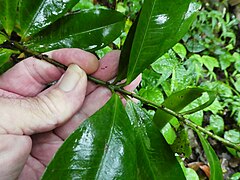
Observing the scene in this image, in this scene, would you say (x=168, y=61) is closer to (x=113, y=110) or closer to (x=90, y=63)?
(x=90, y=63)

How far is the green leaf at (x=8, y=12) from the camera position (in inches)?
28.1

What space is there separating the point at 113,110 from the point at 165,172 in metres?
0.15

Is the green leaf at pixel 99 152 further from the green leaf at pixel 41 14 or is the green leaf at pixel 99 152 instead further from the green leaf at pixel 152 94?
the green leaf at pixel 152 94

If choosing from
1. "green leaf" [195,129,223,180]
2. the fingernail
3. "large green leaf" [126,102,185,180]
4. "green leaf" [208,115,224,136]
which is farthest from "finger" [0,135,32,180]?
"green leaf" [208,115,224,136]

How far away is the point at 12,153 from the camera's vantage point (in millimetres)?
725

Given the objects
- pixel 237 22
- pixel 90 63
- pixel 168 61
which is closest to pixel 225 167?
pixel 168 61

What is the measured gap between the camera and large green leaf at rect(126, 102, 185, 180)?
0.65 metres

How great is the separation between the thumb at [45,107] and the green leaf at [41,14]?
12cm

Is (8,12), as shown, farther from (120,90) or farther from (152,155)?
(152,155)

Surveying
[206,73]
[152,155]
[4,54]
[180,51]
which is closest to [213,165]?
[152,155]

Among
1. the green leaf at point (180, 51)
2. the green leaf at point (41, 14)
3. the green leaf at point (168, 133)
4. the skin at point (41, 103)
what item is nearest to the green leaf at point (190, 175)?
the green leaf at point (168, 133)

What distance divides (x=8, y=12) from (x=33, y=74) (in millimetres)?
218

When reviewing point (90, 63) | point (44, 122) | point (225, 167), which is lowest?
point (225, 167)

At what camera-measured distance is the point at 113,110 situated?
64cm
